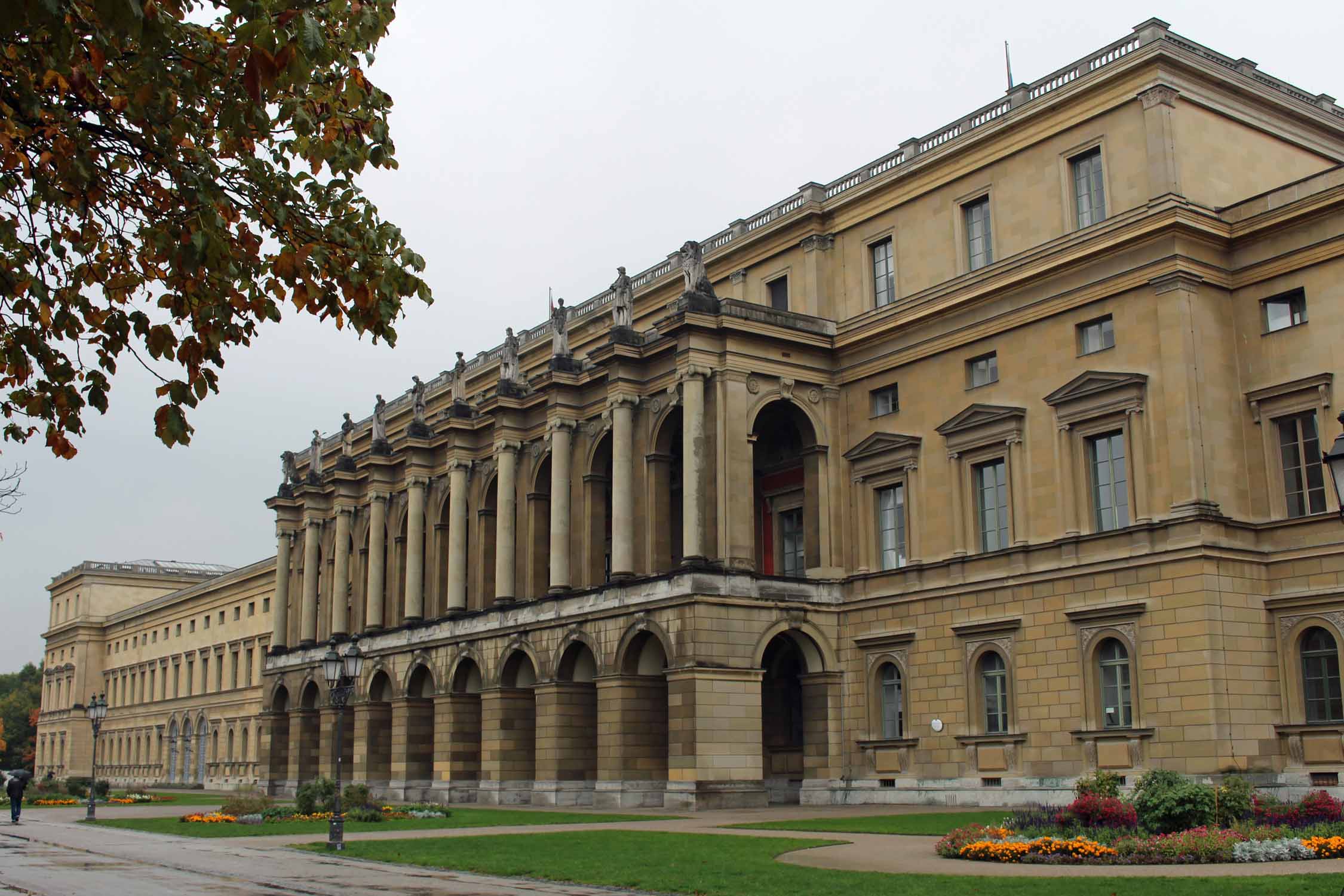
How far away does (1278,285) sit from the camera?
1563 inches

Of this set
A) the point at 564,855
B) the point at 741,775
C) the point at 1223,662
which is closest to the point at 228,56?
the point at 564,855

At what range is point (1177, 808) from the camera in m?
25.3

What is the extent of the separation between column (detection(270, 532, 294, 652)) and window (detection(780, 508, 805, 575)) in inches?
1673

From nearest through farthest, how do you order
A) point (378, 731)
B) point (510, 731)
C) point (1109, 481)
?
point (1109, 481) → point (510, 731) → point (378, 731)

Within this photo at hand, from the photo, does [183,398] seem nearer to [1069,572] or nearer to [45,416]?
[45,416]

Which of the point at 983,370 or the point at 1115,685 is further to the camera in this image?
the point at 983,370

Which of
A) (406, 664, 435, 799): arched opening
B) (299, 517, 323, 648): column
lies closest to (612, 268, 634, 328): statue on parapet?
(406, 664, 435, 799): arched opening

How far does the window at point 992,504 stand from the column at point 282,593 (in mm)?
52286

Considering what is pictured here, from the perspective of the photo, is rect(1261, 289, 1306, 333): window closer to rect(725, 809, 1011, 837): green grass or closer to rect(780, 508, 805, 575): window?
rect(725, 809, 1011, 837): green grass

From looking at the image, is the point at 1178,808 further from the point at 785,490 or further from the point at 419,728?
the point at 419,728

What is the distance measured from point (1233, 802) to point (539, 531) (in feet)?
130

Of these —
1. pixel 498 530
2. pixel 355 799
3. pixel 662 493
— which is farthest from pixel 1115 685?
Answer: pixel 498 530

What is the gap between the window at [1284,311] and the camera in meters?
39.1

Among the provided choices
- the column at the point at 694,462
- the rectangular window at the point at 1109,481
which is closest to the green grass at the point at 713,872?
the column at the point at 694,462
